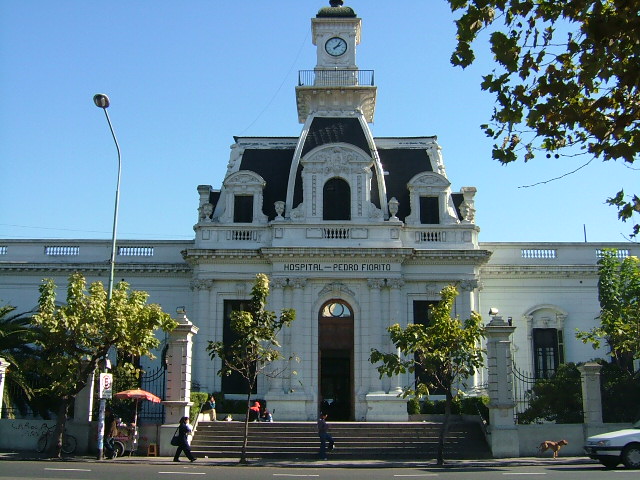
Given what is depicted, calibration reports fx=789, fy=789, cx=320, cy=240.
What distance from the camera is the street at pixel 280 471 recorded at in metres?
20.7

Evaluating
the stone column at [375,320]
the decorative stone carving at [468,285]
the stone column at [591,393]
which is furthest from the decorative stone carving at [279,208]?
the stone column at [591,393]

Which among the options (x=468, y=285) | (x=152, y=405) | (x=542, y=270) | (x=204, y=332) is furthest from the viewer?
(x=542, y=270)

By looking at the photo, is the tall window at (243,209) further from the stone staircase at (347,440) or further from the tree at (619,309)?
the tree at (619,309)

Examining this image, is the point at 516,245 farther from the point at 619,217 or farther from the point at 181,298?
the point at 619,217

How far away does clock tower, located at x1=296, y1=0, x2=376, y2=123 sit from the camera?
44.4m

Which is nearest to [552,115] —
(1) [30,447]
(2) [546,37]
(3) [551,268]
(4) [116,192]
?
(2) [546,37]

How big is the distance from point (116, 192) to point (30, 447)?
9912 millimetres

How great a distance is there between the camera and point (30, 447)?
29.1 metres

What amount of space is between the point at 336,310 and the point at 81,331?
15.4 m

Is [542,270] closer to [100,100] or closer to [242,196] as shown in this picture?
[242,196]

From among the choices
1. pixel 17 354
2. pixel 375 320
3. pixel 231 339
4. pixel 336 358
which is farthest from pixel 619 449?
pixel 17 354

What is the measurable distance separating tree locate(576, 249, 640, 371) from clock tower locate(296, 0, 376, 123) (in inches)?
618

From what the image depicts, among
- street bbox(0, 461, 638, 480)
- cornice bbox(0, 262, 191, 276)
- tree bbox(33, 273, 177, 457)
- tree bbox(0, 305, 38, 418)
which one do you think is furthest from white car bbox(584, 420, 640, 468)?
cornice bbox(0, 262, 191, 276)

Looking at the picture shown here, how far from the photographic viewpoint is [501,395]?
2948cm
